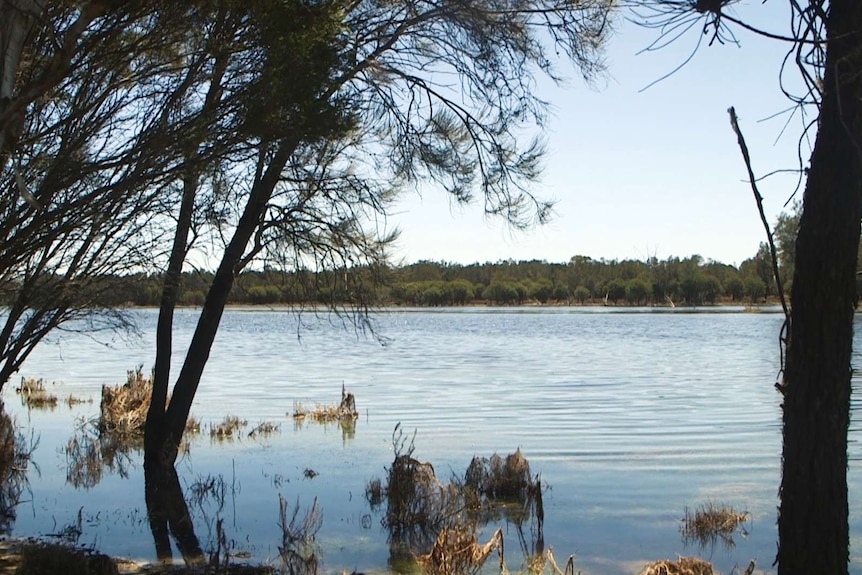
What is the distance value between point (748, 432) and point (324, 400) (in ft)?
30.2

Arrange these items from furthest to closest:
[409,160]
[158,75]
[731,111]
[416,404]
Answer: [416,404] < [409,160] < [158,75] < [731,111]

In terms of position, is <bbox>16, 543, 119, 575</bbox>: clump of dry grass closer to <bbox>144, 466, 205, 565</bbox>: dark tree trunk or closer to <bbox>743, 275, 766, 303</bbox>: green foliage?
<bbox>144, 466, 205, 565</bbox>: dark tree trunk

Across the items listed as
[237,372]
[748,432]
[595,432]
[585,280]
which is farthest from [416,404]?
[585,280]

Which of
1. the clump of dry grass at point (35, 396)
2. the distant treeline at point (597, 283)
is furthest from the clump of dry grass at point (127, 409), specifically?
the distant treeline at point (597, 283)

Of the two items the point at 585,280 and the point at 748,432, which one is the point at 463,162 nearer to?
the point at 748,432

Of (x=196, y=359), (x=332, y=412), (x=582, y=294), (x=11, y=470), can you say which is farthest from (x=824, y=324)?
(x=582, y=294)

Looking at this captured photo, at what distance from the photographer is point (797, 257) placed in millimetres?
3875

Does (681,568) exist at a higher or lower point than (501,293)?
lower

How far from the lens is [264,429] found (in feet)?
54.6

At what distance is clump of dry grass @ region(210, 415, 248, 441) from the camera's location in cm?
1606

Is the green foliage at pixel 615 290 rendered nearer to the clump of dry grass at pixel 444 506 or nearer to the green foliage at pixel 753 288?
the green foliage at pixel 753 288

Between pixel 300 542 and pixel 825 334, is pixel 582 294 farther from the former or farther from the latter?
pixel 825 334

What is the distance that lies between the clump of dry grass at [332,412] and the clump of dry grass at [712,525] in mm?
9260

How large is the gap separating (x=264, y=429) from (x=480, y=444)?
154 inches
